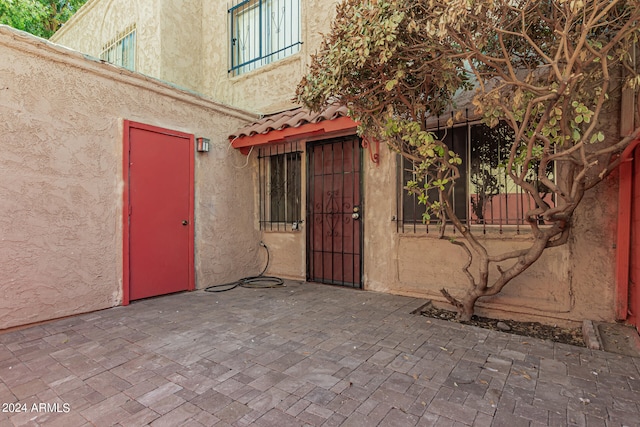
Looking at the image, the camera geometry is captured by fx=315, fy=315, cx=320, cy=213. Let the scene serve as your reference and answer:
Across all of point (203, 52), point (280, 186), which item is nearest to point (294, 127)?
point (280, 186)

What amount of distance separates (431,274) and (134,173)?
464cm

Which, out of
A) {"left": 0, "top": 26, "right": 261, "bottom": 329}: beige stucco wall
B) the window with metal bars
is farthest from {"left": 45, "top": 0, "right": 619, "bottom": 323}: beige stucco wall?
{"left": 0, "top": 26, "right": 261, "bottom": 329}: beige stucco wall

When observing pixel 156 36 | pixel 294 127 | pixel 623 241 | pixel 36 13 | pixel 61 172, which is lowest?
pixel 623 241

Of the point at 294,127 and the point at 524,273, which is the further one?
the point at 294,127

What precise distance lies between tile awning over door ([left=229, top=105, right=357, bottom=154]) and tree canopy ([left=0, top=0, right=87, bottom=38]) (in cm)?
1003

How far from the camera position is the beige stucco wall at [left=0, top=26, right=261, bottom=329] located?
11.7ft

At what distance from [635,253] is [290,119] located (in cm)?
480

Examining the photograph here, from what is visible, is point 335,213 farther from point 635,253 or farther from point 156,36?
point 156,36

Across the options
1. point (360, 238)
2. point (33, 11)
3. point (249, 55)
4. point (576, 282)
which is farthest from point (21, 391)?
point (33, 11)

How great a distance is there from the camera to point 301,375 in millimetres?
2578

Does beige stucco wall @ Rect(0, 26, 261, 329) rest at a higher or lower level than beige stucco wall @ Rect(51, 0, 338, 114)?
lower

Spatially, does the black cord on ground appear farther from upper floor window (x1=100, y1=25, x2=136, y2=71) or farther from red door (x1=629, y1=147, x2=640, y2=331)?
upper floor window (x1=100, y1=25, x2=136, y2=71)

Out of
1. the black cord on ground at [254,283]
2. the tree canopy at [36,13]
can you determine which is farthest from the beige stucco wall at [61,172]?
the tree canopy at [36,13]

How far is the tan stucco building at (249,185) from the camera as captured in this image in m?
3.74
